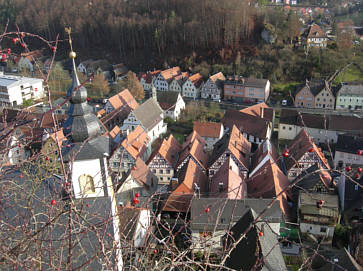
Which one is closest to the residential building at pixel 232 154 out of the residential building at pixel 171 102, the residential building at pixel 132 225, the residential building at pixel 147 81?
the residential building at pixel 132 225

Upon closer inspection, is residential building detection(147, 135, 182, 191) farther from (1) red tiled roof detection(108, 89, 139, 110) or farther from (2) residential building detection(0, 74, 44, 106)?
(2) residential building detection(0, 74, 44, 106)

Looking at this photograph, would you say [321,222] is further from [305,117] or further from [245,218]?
[305,117]

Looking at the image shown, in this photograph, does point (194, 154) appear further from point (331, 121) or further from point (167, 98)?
point (167, 98)

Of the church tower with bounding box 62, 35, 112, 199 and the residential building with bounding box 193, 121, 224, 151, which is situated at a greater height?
the church tower with bounding box 62, 35, 112, 199

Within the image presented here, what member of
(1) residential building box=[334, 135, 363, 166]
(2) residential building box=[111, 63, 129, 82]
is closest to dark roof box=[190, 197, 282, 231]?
(1) residential building box=[334, 135, 363, 166]

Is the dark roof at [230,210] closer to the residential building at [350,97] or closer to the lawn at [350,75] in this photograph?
the residential building at [350,97]

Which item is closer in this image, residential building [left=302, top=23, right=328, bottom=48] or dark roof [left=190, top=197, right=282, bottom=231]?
dark roof [left=190, top=197, right=282, bottom=231]

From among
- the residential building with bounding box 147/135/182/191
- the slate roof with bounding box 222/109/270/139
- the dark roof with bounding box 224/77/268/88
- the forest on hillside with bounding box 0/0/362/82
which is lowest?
the residential building with bounding box 147/135/182/191
